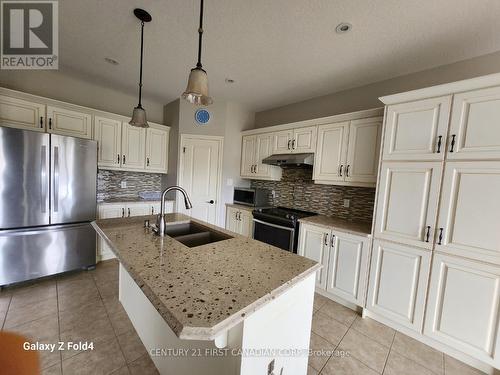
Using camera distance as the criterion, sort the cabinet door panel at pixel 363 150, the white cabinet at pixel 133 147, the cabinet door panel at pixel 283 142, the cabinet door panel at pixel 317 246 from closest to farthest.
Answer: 1. the cabinet door panel at pixel 363 150
2. the cabinet door panel at pixel 317 246
3. the cabinet door panel at pixel 283 142
4. the white cabinet at pixel 133 147

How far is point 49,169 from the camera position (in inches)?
92.8

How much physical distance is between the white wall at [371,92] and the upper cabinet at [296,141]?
47 cm

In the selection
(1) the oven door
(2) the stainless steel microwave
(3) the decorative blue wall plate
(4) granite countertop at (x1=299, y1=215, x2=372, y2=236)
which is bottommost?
(1) the oven door

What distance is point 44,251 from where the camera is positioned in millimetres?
2416

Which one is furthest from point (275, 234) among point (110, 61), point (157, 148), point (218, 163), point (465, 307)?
point (110, 61)

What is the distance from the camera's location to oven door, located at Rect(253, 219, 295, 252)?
8.83ft

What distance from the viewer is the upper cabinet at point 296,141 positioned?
9.44 feet

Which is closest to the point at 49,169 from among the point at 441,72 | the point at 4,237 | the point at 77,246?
the point at 4,237

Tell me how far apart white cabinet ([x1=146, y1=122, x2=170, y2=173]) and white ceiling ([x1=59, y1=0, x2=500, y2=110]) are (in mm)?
949

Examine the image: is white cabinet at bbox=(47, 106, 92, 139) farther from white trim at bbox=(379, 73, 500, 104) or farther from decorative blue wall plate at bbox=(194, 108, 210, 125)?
white trim at bbox=(379, 73, 500, 104)

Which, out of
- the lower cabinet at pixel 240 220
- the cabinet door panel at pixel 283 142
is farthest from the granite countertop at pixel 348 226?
the cabinet door panel at pixel 283 142

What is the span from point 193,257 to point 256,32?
1.95 metres

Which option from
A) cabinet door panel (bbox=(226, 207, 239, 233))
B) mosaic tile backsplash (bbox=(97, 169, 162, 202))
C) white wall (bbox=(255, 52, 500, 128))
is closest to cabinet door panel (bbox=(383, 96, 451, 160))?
white wall (bbox=(255, 52, 500, 128))

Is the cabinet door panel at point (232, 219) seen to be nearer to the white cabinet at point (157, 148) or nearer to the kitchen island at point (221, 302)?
the white cabinet at point (157, 148)
